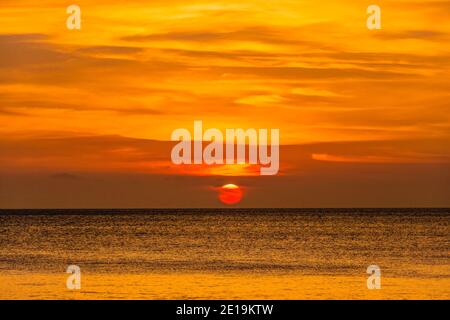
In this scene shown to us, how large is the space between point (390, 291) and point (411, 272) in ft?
44.3

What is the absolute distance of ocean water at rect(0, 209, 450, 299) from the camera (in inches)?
1558

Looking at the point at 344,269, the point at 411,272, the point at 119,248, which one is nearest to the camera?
the point at 411,272

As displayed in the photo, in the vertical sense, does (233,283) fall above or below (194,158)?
below

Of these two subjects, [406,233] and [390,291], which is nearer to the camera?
[390,291]

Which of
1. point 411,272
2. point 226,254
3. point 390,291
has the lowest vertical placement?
point 390,291

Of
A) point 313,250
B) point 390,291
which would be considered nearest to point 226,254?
point 313,250

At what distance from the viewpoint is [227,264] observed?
190 feet

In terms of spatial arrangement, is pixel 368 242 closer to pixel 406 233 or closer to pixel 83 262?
pixel 406 233

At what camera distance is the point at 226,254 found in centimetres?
6931

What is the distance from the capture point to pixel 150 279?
151ft

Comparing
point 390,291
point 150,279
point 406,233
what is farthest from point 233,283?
point 406,233

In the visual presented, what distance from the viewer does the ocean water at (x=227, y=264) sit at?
130ft
